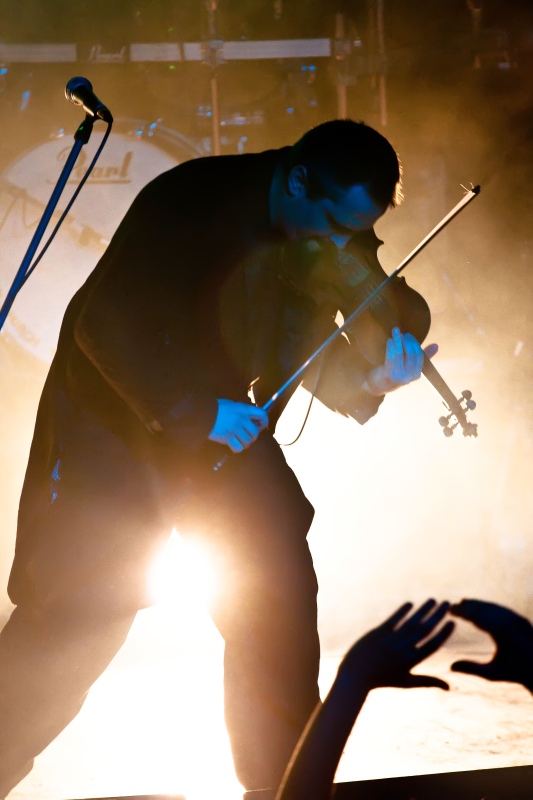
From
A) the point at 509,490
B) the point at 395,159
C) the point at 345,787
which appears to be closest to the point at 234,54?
the point at 395,159

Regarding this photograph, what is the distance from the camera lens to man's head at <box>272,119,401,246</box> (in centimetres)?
153

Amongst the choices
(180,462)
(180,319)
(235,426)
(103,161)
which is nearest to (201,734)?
(180,462)

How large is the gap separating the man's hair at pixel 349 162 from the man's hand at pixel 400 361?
0.28 meters

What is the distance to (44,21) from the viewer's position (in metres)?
2.66

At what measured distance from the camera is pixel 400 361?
1618mm

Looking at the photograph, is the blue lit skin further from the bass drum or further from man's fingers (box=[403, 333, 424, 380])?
the bass drum

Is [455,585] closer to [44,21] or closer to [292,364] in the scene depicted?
[292,364]

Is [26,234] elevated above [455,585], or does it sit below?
above

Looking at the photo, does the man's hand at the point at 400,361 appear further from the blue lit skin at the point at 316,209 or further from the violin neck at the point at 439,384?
the blue lit skin at the point at 316,209

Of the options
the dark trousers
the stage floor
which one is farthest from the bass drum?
the dark trousers

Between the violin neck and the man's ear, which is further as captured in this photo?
the violin neck

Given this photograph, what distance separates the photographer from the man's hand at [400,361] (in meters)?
1.62

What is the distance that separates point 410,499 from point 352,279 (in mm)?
1504

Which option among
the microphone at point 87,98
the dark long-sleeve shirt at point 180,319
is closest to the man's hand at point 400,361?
the dark long-sleeve shirt at point 180,319
